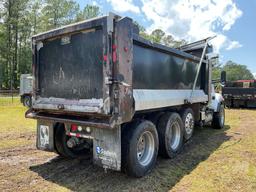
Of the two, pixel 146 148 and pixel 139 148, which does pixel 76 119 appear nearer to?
pixel 139 148

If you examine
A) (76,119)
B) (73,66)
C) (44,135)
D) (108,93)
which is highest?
(73,66)

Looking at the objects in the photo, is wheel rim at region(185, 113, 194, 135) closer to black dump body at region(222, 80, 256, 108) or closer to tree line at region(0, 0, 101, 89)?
black dump body at region(222, 80, 256, 108)

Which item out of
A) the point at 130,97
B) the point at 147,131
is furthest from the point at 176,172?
the point at 130,97

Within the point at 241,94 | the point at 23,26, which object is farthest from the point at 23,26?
the point at 241,94

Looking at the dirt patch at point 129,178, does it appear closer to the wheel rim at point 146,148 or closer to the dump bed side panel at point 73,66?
the wheel rim at point 146,148

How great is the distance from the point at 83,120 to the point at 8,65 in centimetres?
4199

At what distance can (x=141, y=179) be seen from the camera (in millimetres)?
4004

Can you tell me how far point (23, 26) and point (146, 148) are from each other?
136 ft

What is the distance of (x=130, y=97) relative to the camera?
370 centimetres

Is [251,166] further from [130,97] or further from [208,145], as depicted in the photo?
[130,97]

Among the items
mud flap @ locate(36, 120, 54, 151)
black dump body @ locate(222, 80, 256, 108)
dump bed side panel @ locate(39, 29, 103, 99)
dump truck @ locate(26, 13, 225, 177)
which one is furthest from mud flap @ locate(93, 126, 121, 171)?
black dump body @ locate(222, 80, 256, 108)

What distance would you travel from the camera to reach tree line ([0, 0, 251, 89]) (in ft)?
126

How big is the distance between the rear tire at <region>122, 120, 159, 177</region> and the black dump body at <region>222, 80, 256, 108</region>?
14672 millimetres

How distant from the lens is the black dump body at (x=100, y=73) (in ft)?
11.4
